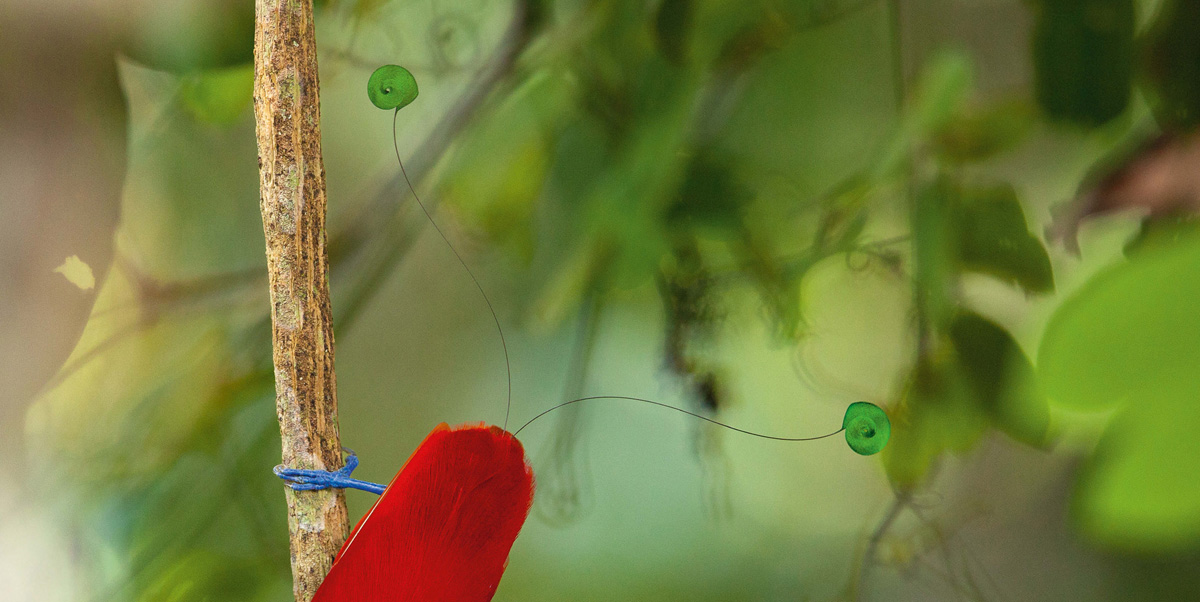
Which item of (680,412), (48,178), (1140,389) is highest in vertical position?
(48,178)

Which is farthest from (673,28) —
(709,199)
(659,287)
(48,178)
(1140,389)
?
(48,178)

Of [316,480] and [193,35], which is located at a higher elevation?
[193,35]

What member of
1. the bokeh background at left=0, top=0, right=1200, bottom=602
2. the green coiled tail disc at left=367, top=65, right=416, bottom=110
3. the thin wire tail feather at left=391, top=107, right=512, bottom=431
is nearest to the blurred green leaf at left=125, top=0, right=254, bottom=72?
the bokeh background at left=0, top=0, right=1200, bottom=602

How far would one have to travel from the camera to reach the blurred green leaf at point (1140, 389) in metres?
0.78

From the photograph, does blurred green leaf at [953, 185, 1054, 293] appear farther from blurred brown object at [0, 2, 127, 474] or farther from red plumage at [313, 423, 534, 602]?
blurred brown object at [0, 2, 127, 474]

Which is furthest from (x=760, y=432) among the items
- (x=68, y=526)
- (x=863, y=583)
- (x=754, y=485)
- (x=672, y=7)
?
(x=68, y=526)

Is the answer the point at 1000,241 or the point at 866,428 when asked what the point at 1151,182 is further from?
the point at 866,428

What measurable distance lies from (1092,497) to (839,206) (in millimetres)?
433

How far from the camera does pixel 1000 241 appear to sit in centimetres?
81

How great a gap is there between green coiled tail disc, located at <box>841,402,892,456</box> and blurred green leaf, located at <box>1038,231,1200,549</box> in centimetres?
27

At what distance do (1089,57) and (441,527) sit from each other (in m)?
0.86

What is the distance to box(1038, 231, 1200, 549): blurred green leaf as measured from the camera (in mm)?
779

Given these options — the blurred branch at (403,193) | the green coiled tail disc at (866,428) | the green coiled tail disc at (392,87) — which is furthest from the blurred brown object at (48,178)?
the green coiled tail disc at (866,428)

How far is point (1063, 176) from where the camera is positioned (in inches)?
31.4
